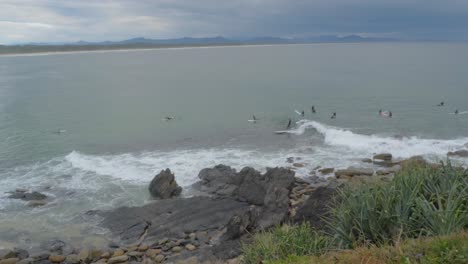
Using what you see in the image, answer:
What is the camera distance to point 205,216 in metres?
20.5

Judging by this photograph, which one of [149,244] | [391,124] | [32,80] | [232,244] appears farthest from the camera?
[32,80]

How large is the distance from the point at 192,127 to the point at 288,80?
44.9 m

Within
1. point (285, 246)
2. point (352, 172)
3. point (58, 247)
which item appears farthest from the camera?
point (352, 172)

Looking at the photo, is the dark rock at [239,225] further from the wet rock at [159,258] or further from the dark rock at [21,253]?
the dark rock at [21,253]

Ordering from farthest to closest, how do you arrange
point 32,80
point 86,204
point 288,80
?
1. point 32,80
2. point 288,80
3. point 86,204

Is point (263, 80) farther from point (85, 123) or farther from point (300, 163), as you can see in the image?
point (300, 163)

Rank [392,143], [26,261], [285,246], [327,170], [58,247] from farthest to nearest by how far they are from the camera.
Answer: [392,143] < [327,170] < [58,247] < [26,261] < [285,246]

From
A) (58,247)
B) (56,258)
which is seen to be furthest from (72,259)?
(58,247)

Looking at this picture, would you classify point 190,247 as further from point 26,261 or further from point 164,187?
point 26,261

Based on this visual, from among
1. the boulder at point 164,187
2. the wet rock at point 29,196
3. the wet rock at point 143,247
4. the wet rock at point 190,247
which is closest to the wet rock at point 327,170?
the boulder at point 164,187

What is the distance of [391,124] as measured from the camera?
4047cm

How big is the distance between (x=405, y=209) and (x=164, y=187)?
16.9 meters

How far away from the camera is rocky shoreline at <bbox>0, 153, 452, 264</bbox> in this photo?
679 inches

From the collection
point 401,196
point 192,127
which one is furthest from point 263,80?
point 401,196
